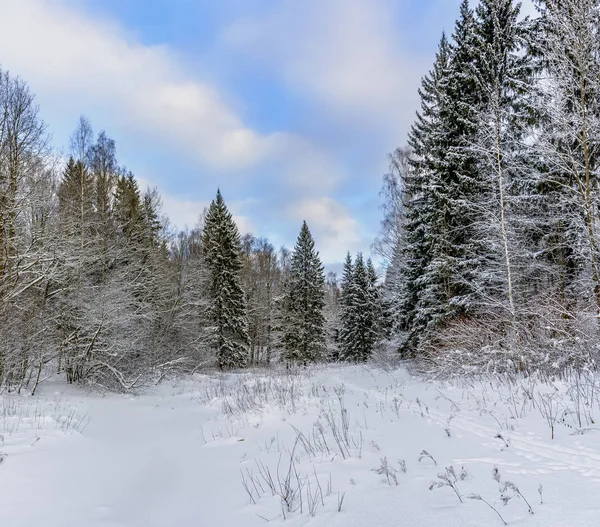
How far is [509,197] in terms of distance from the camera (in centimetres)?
1134

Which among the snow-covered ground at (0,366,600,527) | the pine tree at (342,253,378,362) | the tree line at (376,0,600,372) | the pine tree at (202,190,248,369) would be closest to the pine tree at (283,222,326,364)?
the pine tree at (342,253,378,362)

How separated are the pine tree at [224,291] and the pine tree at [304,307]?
18.2 feet

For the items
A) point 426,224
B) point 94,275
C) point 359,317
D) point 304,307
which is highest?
point 426,224

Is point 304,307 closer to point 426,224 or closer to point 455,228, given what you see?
point 426,224

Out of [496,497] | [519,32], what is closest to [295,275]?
[519,32]

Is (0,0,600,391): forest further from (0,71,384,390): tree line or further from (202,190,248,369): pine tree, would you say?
(202,190,248,369): pine tree

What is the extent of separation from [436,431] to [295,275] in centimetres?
2857

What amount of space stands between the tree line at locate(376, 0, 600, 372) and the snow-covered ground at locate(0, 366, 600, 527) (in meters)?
3.09

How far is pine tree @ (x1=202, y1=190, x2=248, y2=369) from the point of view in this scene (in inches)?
Result: 1029

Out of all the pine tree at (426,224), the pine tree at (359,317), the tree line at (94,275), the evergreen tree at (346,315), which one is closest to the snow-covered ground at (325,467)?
the tree line at (94,275)

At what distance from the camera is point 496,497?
109 inches

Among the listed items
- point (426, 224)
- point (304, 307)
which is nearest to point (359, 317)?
point (304, 307)

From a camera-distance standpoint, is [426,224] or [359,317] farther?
[359,317]

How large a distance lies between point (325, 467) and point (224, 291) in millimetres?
22992
